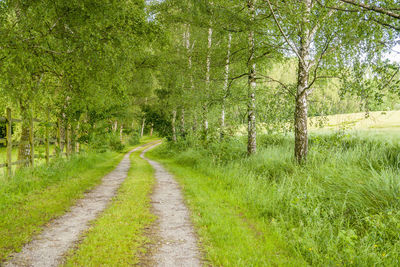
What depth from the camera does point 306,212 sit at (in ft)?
18.4

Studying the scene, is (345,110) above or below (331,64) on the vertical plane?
below

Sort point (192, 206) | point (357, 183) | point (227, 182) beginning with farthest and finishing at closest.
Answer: point (227, 182), point (192, 206), point (357, 183)

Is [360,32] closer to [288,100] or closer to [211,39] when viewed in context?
[288,100]

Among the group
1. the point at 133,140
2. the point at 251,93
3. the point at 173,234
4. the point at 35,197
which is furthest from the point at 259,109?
the point at 133,140

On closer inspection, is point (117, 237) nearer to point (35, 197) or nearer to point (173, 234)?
point (173, 234)

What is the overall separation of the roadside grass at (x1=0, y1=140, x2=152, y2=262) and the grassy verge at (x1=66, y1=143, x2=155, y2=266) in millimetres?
1096

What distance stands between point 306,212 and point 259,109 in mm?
6238

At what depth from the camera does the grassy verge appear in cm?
407

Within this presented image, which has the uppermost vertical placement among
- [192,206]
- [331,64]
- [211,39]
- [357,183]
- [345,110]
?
[211,39]

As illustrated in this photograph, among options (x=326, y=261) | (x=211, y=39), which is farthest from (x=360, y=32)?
(x=211, y=39)

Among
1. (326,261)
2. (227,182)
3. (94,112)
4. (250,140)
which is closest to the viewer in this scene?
(326,261)

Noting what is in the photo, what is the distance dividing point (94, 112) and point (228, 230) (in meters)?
14.3

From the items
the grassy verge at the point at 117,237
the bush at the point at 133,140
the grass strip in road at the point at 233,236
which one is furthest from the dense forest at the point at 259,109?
the bush at the point at 133,140

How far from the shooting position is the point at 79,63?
8.89 metres
